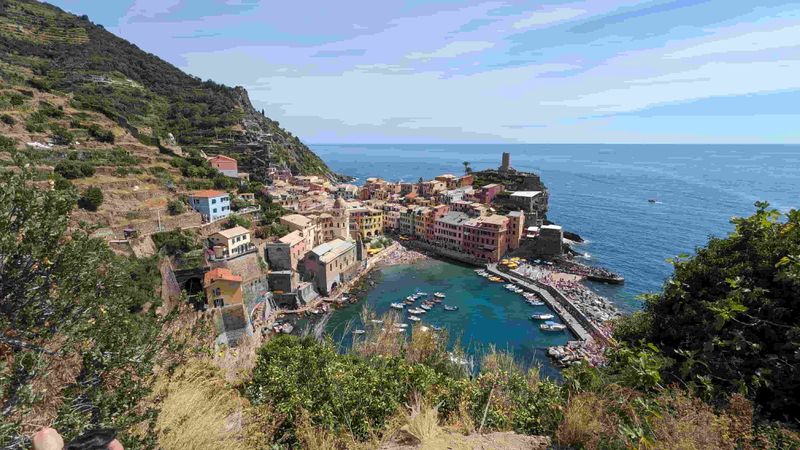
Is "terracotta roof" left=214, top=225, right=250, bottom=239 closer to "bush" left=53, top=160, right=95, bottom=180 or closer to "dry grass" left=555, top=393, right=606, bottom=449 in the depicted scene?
"bush" left=53, top=160, right=95, bottom=180

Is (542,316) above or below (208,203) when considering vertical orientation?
below

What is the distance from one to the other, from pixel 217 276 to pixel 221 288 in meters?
0.84

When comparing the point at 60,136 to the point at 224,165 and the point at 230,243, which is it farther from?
the point at 230,243

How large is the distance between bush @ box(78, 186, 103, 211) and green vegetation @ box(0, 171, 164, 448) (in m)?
24.8

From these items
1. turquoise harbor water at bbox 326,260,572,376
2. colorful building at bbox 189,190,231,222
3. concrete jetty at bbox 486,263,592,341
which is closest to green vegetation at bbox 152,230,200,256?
colorful building at bbox 189,190,231,222

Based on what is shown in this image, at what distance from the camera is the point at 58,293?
461 centimetres

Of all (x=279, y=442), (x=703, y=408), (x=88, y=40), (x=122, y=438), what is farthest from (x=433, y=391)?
(x=88, y=40)

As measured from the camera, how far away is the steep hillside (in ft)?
158

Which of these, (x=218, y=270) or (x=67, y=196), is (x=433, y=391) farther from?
(x=218, y=270)

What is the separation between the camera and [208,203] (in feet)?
106

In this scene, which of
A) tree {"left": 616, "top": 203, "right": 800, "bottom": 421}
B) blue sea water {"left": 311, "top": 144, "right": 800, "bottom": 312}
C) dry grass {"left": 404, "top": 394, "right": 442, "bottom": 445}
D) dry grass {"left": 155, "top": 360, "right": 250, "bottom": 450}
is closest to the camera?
dry grass {"left": 155, "top": 360, "right": 250, "bottom": 450}

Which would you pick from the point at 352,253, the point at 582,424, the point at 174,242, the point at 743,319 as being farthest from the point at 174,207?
the point at 743,319

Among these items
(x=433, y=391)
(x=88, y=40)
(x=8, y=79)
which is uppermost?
(x=88, y=40)

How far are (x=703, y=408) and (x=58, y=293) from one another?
25.9ft
